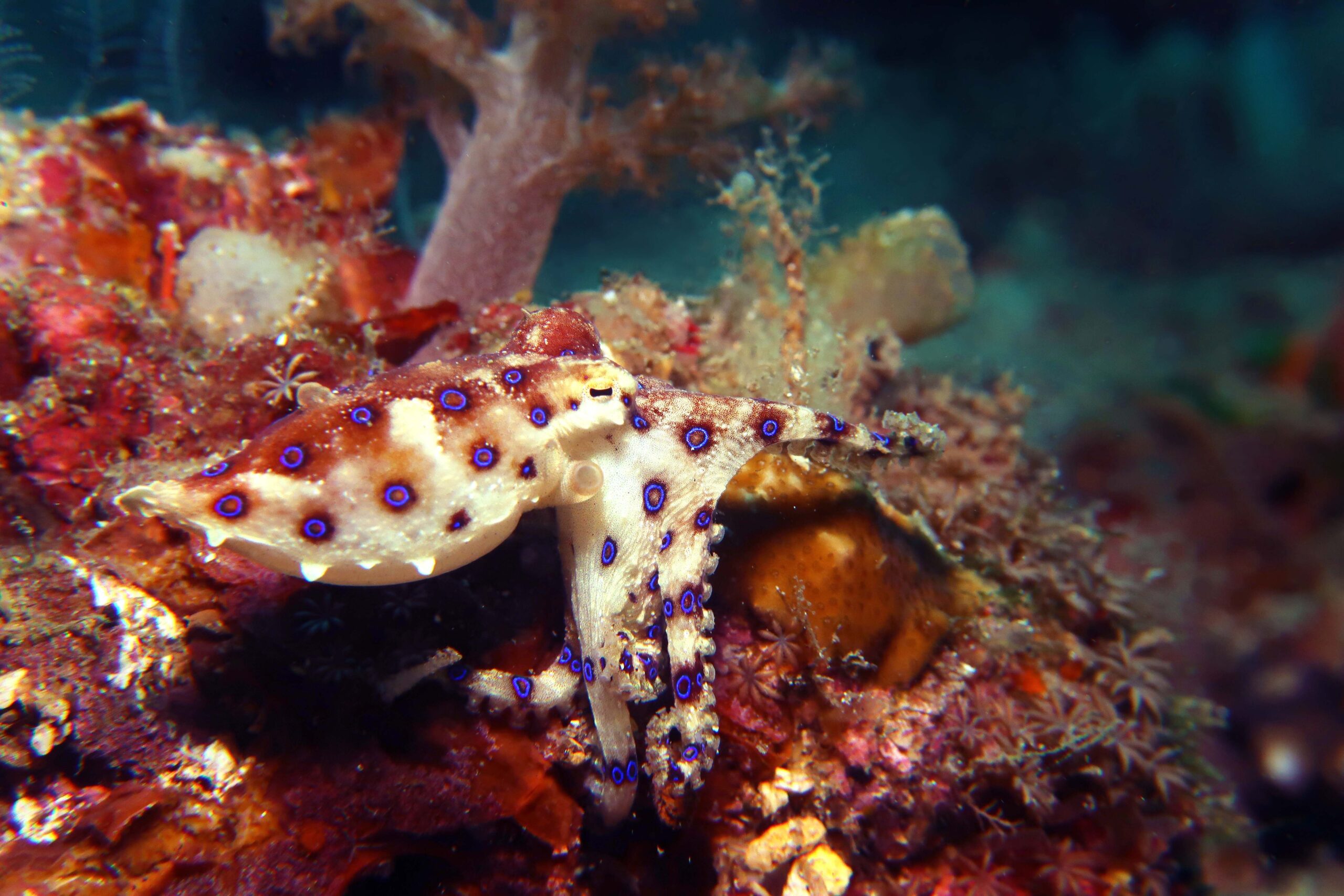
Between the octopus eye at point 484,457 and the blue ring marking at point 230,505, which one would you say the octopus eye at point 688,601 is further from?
the blue ring marking at point 230,505

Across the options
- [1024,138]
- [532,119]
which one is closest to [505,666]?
[532,119]

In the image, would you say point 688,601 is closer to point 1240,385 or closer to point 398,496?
point 398,496

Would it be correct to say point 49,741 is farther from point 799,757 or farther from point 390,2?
point 390,2

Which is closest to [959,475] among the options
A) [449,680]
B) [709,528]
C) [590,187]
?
[709,528]

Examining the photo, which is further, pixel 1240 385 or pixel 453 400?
pixel 453 400

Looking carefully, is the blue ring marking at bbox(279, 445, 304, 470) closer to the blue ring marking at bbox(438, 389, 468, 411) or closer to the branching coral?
the blue ring marking at bbox(438, 389, 468, 411)

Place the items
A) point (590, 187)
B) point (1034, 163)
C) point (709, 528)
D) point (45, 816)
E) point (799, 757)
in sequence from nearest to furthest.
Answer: point (45, 816) < point (709, 528) < point (799, 757) < point (590, 187) < point (1034, 163)
